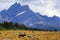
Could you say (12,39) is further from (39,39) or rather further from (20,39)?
(39,39)

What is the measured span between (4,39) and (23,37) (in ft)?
8.19

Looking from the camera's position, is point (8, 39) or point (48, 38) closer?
point (8, 39)

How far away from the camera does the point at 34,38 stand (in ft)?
80.8

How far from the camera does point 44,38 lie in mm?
24469

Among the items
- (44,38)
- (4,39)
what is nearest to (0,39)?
(4,39)

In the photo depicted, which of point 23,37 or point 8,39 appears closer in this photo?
point 8,39

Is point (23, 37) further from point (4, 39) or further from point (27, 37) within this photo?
point (4, 39)

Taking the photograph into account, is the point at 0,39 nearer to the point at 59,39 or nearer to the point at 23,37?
the point at 23,37

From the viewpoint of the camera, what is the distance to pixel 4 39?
2312 centimetres

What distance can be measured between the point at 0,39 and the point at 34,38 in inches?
131

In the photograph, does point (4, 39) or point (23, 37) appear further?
point (23, 37)

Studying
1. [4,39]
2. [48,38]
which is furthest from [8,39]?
[48,38]

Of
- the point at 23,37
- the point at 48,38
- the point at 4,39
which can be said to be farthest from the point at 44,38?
the point at 4,39

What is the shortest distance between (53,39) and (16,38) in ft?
11.5
